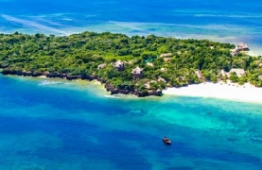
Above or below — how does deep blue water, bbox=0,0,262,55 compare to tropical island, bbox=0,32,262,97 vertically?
above

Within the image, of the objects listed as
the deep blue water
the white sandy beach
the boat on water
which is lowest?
the boat on water

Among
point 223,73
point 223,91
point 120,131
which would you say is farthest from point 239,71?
point 120,131

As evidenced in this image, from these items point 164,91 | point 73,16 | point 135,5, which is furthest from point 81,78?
point 135,5

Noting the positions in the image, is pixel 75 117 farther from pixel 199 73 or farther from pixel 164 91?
pixel 199 73

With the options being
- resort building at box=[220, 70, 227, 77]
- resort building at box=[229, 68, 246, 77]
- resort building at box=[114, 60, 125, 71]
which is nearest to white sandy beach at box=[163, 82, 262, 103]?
resort building at box=[220, 70, 227, 77]

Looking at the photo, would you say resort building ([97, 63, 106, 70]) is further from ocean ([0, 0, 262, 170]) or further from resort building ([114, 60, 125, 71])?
ocean ([0, 0, 262, 170])

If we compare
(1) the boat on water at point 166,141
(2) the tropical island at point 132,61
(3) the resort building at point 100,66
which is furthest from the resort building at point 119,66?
(1) the boat on water at point 166,141
